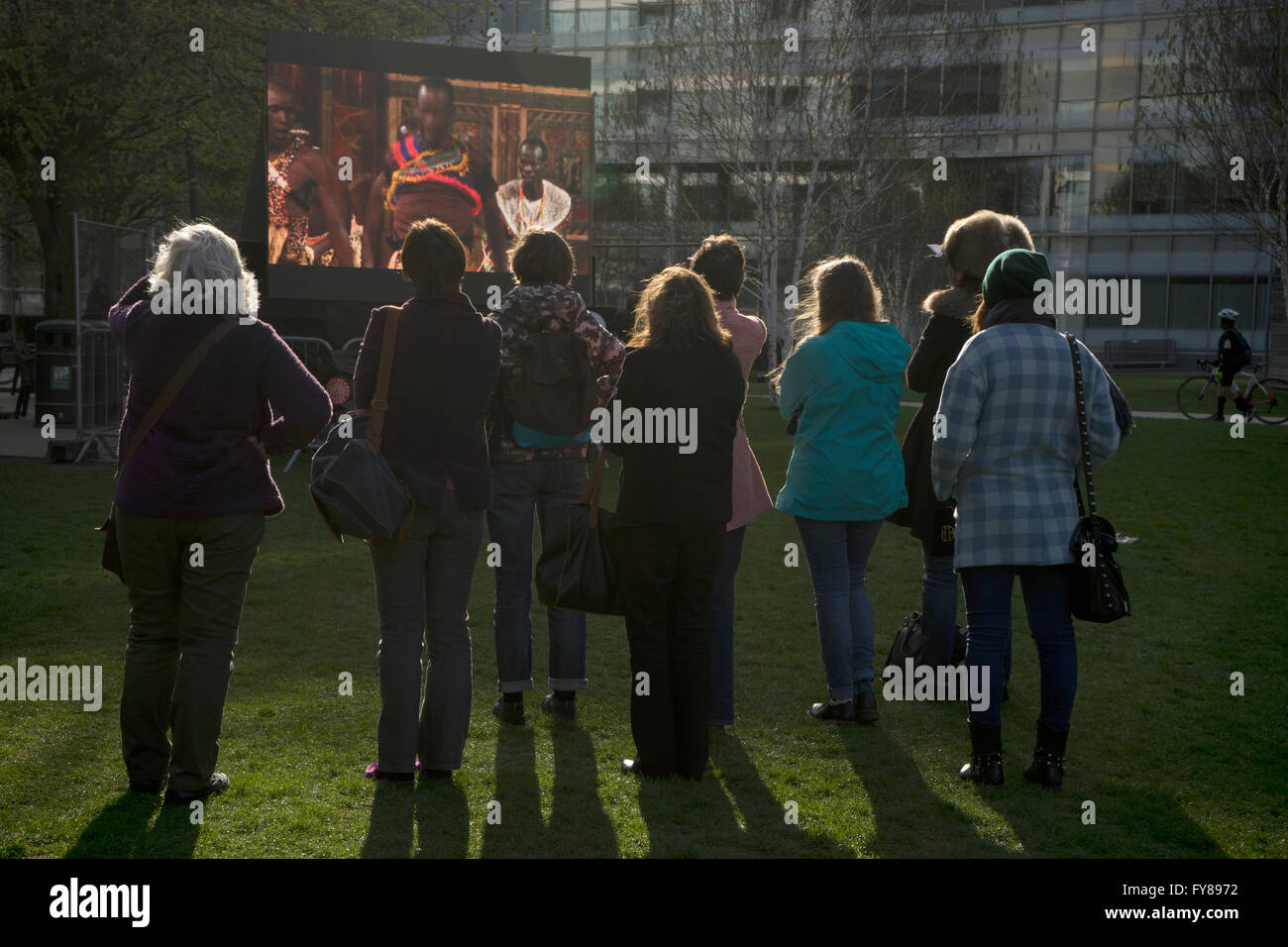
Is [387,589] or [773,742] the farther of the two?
[773,742]

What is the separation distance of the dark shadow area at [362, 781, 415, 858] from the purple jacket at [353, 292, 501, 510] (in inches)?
42.0

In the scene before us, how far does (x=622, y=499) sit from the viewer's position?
4945mm

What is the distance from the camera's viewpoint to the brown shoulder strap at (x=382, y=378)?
4.54 metres

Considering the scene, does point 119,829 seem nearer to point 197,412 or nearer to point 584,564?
point 197,412

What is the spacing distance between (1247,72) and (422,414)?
104 ft

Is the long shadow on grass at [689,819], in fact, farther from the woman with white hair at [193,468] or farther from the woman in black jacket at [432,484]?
the woman with white hair at [193,468]

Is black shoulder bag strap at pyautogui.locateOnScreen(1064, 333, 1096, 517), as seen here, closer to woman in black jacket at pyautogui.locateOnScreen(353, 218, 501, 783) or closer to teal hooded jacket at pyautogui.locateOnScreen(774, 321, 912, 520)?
teal hooded jacket at pyautogui.locateOnScreen(774, 321, 912, 520)

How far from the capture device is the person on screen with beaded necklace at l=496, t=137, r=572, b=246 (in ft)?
64.8

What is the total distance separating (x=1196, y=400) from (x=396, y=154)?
56.6ft

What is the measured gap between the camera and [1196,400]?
2706 centimetres
